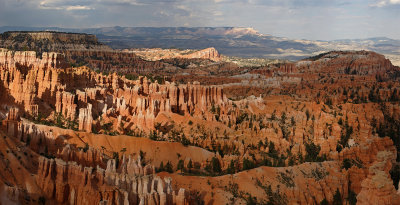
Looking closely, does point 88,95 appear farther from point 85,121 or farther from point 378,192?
point 378,192

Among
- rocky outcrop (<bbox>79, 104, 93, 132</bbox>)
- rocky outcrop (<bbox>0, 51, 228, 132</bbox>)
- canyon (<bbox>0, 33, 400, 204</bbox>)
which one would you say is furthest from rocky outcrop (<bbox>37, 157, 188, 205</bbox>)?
rocky outcrop (<bbox>0, 51, 228, 132</bbox>)

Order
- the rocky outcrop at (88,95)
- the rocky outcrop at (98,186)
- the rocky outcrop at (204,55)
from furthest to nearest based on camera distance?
1. the rocky outcrop at (204,55)
2. the rocky outcrop at (88,95)
3. the rocky outcrop at (98,186)

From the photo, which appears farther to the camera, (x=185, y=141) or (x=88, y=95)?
(x=88, y=95)

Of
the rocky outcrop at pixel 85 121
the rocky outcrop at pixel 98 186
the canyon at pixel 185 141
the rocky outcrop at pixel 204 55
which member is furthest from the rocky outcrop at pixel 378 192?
the rocky outcrop at pixel 204 55

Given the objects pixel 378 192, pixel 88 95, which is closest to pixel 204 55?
pixel 88 95

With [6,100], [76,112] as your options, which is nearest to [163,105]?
[76,112]

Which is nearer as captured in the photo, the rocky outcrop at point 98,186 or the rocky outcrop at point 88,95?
the rocky outcrop at point 98,186

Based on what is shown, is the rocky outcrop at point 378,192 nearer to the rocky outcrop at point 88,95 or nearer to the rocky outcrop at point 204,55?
the rocky outcrop at point 88,95

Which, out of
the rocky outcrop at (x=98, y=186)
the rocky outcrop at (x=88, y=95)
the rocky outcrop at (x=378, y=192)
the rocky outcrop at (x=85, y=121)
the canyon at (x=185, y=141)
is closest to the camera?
the rocky outcrop at (x=378, y=192)
